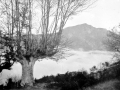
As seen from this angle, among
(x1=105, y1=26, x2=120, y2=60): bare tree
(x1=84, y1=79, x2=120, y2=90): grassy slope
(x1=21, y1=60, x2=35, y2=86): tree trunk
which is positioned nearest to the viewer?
(x1=84, y1=79, x2=120, y2=90): grassy slope

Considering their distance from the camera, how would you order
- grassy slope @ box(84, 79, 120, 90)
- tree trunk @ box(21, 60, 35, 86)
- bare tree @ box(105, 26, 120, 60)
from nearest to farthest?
grassy slope @ box(84, 79, 120, 90), tree trunk @ box(21, 60, 35, 86), bare tree @ box(105, 26, 120, 60)

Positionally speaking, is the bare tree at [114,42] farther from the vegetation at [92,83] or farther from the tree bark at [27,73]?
the tree bark at [27,73]

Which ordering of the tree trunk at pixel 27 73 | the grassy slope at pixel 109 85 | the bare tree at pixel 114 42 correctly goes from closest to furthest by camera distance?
the grassy slope at pixel 109 85, the tree trunk at pixel 27 73, the bare tree at pixel 114 42

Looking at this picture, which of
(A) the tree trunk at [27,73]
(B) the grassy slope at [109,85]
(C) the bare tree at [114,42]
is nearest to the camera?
(B) the grassy slope at [109,85]

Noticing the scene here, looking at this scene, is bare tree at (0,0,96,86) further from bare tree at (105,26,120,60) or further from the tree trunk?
bare tree at (105,26,120,60)

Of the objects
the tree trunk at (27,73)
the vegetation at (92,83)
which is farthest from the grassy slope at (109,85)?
the tree trunk at (27,73)

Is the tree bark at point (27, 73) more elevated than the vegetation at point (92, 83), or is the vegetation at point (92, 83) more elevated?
the tree bark at point (27, 73)

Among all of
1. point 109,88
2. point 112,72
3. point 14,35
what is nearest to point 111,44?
point 112,72

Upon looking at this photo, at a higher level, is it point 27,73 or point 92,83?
point 27,73

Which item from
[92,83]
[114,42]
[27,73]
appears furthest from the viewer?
[114,42]

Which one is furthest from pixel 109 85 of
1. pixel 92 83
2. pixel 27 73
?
pixel 27 73

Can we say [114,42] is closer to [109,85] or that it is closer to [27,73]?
[109,85]

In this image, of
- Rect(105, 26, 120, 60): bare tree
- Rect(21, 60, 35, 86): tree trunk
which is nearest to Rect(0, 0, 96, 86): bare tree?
Rect(21, 60, 35, 86): tree trunk

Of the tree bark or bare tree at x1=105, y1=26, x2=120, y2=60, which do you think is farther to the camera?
bare tree at x1=105, y1=26, x2=120, y2=60
